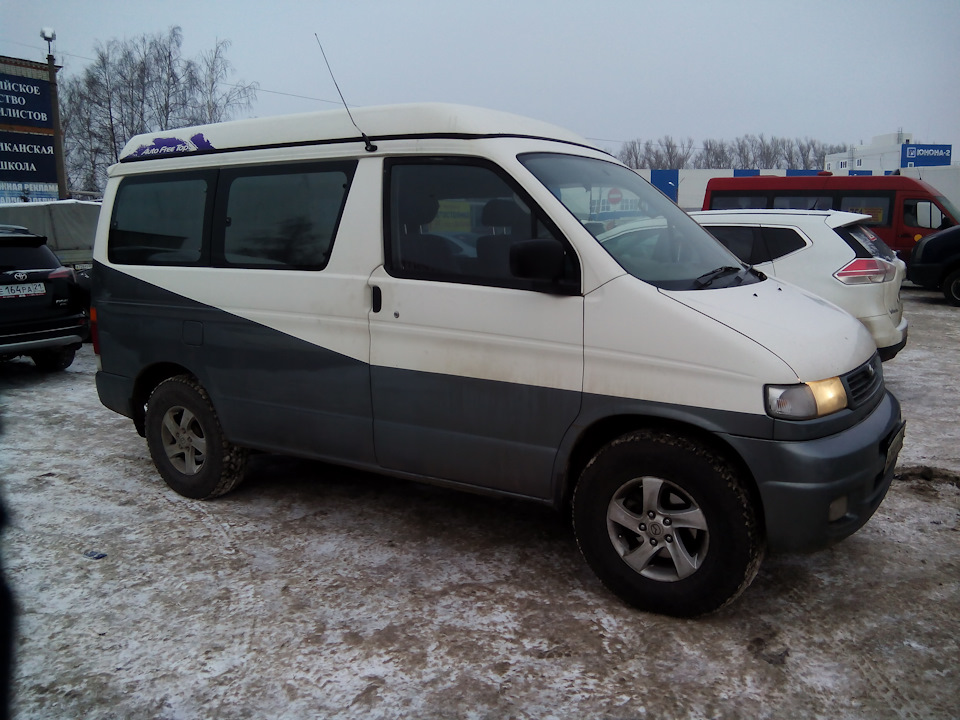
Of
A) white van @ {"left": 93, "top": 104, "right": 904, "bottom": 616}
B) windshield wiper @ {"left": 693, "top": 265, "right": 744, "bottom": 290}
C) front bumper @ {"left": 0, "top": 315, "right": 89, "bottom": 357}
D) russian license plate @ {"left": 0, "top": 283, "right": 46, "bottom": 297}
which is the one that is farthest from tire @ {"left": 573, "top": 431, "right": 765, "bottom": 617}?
russian license plate @ {"left": 0, "top": 283, "right": 46, "bottom": 297}

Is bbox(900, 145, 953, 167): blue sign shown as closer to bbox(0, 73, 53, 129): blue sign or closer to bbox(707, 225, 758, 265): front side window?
bbox(0, 73, 53, 129): blue sign

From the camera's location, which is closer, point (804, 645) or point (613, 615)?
point (804, 645)

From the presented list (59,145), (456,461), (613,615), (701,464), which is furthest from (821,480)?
(59,145)

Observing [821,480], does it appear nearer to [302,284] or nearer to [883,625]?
[883,625]

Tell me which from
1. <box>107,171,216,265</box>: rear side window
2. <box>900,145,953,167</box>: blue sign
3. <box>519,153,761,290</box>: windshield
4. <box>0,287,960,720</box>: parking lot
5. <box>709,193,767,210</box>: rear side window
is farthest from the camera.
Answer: <box>900,145,953,167</box>: blue sign

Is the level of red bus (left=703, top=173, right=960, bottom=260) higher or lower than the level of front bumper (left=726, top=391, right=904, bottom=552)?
higher

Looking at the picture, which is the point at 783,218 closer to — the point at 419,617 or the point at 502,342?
the point at 502,342

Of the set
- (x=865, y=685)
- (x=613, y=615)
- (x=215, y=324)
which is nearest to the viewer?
(x=865, y=685)

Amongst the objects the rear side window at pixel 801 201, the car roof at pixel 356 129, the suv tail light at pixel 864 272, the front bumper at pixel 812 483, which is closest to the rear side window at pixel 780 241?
the suv tail light at pixel 864 272

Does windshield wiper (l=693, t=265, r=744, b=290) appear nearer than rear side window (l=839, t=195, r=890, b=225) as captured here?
Yes

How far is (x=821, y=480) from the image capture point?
2.85m

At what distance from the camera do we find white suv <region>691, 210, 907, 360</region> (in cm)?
655

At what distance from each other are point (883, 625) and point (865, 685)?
0.49 meters

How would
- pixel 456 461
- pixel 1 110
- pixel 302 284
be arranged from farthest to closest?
pixel 1 110, pixel 302 284, pixel 456 461
